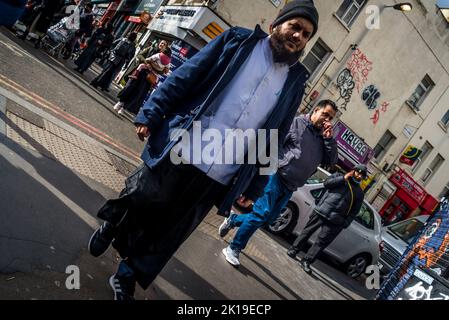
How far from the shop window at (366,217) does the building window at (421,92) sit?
14.5 metres

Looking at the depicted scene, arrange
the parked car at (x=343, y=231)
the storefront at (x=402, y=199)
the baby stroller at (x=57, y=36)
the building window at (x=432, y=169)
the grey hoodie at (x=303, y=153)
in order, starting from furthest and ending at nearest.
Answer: the building window at (x=432, y=169)
the storefront at (x=402, y=199)
the baby stroller at (x=57, y=36)
the parked car at (x=343, y=231)
the grey hoodie at (x=303, y=153)

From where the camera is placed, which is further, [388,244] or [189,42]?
[189,42]

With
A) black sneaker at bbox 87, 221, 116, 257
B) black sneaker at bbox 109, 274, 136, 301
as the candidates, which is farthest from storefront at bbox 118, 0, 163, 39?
black sneaker at bbox 109, 274, 136, 301

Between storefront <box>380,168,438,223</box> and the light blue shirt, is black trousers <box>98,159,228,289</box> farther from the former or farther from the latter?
storefront <box>380,168,438,223</box>

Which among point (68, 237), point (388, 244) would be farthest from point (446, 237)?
point (388, 244)

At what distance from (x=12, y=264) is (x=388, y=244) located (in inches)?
315

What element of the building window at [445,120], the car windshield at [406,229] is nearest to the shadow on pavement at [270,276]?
the car windshield at [406,229]

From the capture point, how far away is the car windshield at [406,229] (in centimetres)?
968

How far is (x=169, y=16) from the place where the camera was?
1820 centimetres

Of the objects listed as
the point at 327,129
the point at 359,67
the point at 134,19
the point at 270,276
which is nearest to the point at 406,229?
the point at 270,276

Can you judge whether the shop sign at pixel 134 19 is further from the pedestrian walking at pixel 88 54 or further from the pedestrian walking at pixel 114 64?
the pedestrian walking at pixel 114 64

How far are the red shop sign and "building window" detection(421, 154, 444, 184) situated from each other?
3.55 feet

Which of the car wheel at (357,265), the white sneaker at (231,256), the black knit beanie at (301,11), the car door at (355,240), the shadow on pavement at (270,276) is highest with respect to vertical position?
the black knit beanie at (301,11)

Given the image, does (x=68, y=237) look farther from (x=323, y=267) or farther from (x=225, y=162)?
(x=323, y=267)
